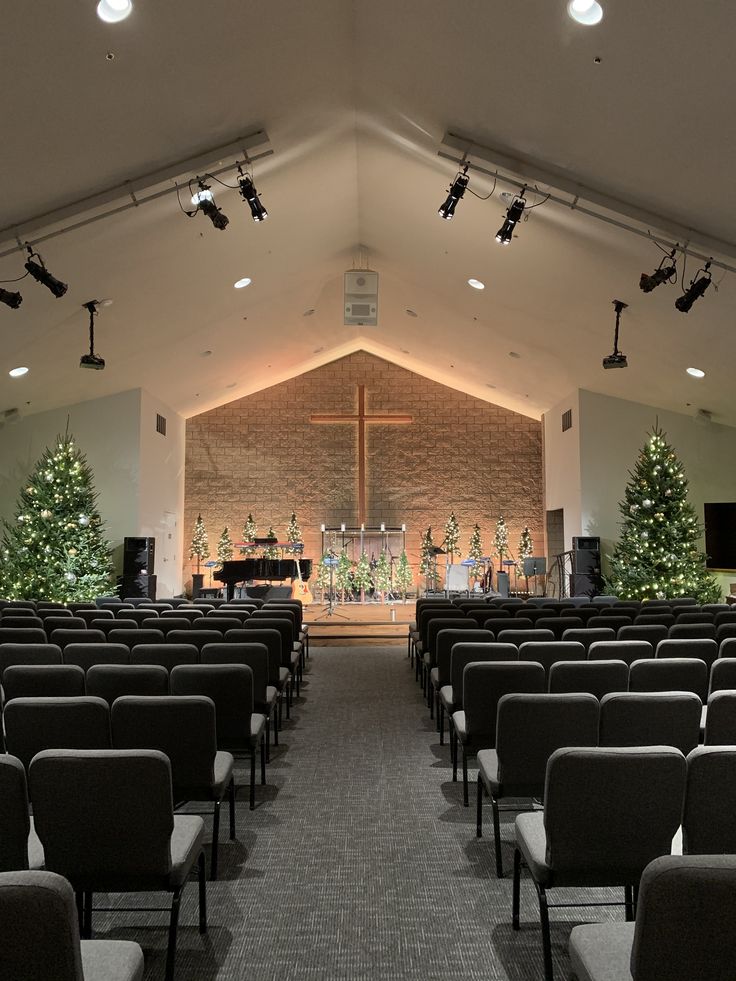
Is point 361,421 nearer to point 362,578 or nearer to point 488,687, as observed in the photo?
point 362,578

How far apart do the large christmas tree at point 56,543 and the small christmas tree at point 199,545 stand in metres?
5.37

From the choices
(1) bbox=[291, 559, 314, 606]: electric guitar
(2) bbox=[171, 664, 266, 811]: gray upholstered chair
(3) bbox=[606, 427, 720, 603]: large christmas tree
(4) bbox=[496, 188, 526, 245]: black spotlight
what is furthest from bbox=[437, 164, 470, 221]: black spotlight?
(1) bbox=[291, 559, 314, 606]: electric guitar

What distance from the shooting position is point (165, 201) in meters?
7.97

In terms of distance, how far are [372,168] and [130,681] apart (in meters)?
7.59

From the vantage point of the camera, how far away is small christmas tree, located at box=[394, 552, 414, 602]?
56.5ft

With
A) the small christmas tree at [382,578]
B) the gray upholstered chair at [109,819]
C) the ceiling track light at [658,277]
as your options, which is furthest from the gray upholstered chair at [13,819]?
the small christmas tree at [382,578]

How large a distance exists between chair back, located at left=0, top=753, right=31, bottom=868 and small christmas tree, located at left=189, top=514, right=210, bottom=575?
15.8m

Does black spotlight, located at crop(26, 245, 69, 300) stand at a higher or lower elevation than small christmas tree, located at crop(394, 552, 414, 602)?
higher

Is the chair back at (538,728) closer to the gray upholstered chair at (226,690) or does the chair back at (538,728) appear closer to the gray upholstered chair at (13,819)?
the gray upholstered chair at (226,690)

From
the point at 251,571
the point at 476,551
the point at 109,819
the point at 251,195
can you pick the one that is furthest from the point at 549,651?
the point at 476,551

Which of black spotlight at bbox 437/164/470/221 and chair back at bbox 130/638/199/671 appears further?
black spotlight at bbox 437/164/470/221

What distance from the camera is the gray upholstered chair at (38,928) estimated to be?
1.34 metres

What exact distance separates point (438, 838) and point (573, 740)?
95cm

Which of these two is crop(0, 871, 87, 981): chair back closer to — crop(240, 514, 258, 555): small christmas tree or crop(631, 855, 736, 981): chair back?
crop(631, 855, 736, 981): chair back
